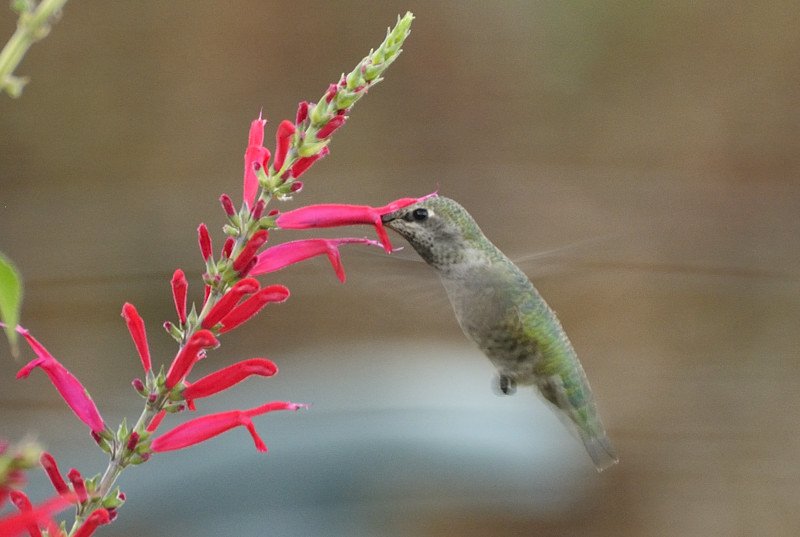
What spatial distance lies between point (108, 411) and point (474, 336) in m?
2.32

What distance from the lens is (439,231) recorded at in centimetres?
154

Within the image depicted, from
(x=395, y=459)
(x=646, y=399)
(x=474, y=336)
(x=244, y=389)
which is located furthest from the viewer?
(x=646, y=399)

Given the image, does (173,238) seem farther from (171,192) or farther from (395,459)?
(395,459)

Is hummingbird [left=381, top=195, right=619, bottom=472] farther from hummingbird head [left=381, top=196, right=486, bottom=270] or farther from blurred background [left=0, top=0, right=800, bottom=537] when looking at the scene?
blurred background [left=0, top=0, right=800, bottom=537]

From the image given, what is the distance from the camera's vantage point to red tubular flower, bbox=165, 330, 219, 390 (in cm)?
96

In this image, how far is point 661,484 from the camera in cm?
373

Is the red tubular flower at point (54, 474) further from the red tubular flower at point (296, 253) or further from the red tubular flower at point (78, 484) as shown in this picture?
the red tubular flower at point (296, 253)

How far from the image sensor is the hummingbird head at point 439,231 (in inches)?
58.2

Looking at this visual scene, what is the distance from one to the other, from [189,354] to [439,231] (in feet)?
2.07

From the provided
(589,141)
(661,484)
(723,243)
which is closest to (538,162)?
(589,141)

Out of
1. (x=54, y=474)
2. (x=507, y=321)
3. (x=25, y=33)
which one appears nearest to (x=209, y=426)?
(x=54, y=474)

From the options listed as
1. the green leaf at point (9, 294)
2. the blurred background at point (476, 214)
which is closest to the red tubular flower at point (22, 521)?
the green leaf at point (9, 294)

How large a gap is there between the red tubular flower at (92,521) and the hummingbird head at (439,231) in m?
0.67

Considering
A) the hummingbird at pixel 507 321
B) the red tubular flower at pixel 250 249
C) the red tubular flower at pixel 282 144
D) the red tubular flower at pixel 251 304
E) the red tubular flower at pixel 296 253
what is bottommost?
the hummingbird at pixel 507 321
